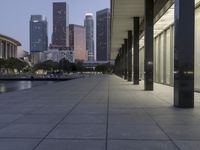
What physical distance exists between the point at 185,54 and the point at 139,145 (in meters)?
7.40

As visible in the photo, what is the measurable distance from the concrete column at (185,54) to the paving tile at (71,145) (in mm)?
7094

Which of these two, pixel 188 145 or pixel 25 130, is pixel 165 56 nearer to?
pixel 25 130

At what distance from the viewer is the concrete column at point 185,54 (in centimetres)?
1497

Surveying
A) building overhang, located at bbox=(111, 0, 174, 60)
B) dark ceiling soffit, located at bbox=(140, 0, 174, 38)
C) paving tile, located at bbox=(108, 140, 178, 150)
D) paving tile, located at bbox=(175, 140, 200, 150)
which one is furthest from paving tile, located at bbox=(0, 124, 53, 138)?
dark ceiling soffit, located at bbox=(140, 0, 174, 38)

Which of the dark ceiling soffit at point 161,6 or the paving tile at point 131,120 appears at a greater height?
the dark ceiling soffit at point 161,6

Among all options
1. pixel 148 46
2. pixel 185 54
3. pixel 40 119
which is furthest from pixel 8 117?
pixel 148 46

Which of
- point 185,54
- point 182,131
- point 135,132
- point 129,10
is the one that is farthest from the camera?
point 129,10

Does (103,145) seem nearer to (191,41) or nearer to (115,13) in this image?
(191,41)

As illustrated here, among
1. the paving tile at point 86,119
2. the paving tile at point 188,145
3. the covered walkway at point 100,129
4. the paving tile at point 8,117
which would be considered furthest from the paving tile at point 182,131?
the paving tile at point 8,117

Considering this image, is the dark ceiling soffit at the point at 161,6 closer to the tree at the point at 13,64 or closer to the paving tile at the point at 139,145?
the paving tile at the point at 139,145

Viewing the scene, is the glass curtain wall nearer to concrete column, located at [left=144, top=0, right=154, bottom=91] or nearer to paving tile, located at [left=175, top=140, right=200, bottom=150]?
concrete column, located at [left=144, top=0, right=154, bottom=91]

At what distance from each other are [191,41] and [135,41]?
23951mm

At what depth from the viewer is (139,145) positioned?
8195mm

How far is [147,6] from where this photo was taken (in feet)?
90.9
